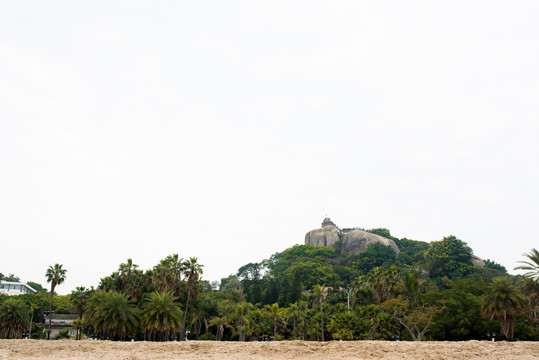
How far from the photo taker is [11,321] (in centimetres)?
5966

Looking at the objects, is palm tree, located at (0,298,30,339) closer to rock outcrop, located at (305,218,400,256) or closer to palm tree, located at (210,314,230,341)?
palm tree, located at (210,314,230,341)

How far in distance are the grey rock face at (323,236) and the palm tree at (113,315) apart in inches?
4273

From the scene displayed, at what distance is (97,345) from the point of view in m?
25.6

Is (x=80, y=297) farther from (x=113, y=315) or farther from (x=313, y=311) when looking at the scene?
(x=313, y=311)

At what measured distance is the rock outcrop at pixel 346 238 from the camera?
133250mm

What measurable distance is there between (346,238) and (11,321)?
104 meters

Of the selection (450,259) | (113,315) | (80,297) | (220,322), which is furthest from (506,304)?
(450,259)

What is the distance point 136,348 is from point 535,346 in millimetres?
23001

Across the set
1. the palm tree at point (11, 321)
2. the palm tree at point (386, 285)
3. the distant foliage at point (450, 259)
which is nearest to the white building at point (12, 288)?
the palm tree at point (11, 321)

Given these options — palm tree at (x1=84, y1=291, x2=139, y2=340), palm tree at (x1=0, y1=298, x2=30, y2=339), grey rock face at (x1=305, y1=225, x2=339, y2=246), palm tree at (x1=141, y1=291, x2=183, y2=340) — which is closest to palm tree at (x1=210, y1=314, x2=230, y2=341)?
palm tree at (x1=141, y1=291, x2=183, y2=340)

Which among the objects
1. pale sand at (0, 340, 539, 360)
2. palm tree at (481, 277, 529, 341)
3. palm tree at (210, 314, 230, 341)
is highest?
palm tree at (481, 277, 529, 341)

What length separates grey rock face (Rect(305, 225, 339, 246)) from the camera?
149875 mm

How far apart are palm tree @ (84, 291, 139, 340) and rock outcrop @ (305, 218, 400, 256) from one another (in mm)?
96504

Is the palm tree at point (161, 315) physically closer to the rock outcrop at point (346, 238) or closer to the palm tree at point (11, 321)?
the palm tree at point (11, 321)
